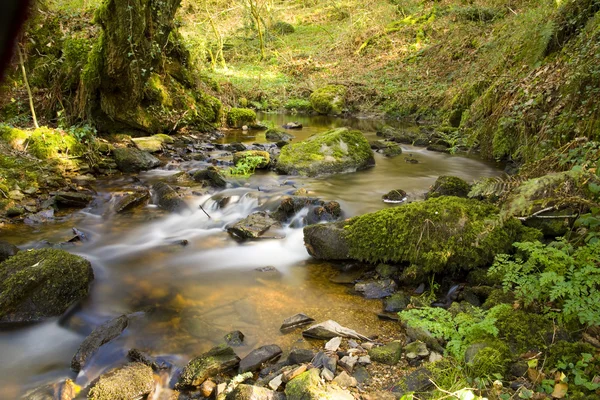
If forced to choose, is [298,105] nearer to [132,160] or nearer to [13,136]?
[132,160]

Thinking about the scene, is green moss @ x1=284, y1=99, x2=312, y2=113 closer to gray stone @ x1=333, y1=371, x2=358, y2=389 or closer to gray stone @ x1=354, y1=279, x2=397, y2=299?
gray stone @ x1=354, y1=279, x2=397, y2=299

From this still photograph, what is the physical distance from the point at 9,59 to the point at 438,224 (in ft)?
16.6

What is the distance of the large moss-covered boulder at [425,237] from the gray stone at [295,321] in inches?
50.0

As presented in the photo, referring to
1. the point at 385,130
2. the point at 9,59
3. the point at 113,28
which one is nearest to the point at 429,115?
the point at 385,130

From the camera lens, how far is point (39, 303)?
465 centimetres

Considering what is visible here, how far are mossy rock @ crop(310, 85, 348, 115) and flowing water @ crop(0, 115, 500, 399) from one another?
1106 centimetres

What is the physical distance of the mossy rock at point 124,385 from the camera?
3.50 metres

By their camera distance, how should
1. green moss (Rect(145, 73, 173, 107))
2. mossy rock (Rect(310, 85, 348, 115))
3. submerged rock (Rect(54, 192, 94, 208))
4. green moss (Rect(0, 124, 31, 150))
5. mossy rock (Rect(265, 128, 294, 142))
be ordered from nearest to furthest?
1. submerged rock (Rect(54, 192, 94, 208))
2. green moss (Rect(0, 124, 31, 150))
3. green moss (Rect(145, 73, 173, 107))
4. mossy rock (Rect(265, 128, 294, 142))
5. mossy rock (Rect(310, 85, 348, 115))

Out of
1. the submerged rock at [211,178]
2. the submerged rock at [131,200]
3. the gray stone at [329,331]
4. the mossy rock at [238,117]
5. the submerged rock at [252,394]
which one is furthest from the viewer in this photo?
the mossy rock at [238,117]

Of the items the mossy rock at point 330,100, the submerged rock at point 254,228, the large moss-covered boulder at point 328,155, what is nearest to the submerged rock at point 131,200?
the submerged rock at point 254,228

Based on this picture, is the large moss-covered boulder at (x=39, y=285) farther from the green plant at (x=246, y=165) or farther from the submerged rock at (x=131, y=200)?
the green plant at (x=246, y=165)

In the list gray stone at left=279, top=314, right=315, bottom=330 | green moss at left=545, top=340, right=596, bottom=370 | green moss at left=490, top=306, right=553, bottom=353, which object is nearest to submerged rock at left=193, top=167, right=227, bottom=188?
gray stone at left=279, top=314, right=315, bottom=330

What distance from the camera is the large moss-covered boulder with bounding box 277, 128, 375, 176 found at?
9.84 m

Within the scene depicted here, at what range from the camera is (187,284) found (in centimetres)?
545
